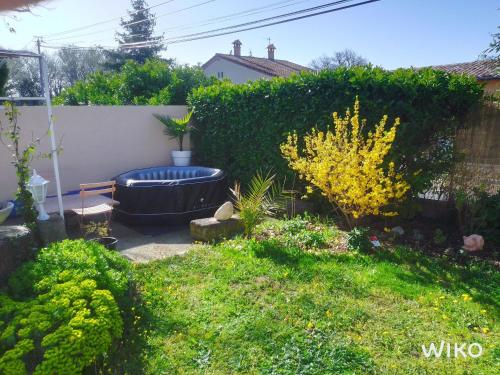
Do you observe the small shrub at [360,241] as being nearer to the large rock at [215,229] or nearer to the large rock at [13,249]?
the large rock at [215,229]

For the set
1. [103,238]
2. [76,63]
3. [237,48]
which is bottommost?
[103,238]

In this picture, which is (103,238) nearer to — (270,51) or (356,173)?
(356,173)

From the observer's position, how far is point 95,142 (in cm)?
823

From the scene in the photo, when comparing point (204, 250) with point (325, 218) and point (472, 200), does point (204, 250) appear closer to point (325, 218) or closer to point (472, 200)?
point (325, 218)

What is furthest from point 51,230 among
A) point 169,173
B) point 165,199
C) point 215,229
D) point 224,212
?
point 169,173

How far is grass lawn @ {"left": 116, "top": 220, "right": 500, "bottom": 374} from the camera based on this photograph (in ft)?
9.37

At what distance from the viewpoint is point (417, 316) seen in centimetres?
344

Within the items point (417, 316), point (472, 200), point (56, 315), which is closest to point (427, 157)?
point (472, 200)

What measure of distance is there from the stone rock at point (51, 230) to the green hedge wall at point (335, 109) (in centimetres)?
403

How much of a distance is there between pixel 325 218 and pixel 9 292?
4.60 m

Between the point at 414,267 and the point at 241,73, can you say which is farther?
the point at 241,73

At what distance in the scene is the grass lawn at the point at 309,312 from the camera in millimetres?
2855

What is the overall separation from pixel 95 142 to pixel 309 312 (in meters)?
6.44

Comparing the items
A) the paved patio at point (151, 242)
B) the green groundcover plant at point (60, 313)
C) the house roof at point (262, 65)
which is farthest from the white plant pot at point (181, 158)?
the house roof at point (262, 65)
